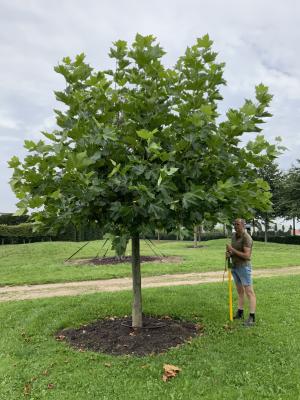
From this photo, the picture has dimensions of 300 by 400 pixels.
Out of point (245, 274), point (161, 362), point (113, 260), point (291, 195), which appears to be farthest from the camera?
point (291, 195)

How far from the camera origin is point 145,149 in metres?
5.35

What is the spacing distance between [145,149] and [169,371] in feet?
8.46

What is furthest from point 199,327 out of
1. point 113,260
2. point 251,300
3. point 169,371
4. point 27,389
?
point 113,260

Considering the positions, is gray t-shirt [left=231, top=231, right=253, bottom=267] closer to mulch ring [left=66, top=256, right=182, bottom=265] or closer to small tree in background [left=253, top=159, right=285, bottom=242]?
mulch ring [left=66, top=256, right=182, bottom=265]

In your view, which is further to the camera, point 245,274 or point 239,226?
point 239,226

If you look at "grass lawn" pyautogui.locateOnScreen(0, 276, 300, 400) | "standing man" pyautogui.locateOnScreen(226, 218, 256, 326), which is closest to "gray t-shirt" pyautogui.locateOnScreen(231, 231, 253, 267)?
"standing man" pyautogui.locateOnScreen(226, 218, 256, 326)

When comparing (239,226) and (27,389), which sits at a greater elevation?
(239,226)

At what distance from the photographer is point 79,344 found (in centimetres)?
616

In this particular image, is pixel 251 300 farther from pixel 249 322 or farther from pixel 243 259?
pixel 243 259

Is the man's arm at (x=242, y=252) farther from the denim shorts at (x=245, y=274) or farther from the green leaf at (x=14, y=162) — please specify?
the green leaf at (x=14, y=162)

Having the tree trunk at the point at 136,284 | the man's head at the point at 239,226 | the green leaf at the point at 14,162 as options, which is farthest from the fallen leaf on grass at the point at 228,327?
the green leaf at the point at 14,162

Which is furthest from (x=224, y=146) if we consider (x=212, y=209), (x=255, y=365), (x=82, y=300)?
(x=82, y=300)

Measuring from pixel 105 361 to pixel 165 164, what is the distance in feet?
8.24

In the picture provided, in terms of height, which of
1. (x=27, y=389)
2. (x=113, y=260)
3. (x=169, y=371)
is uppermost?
(x=113, y=260)
